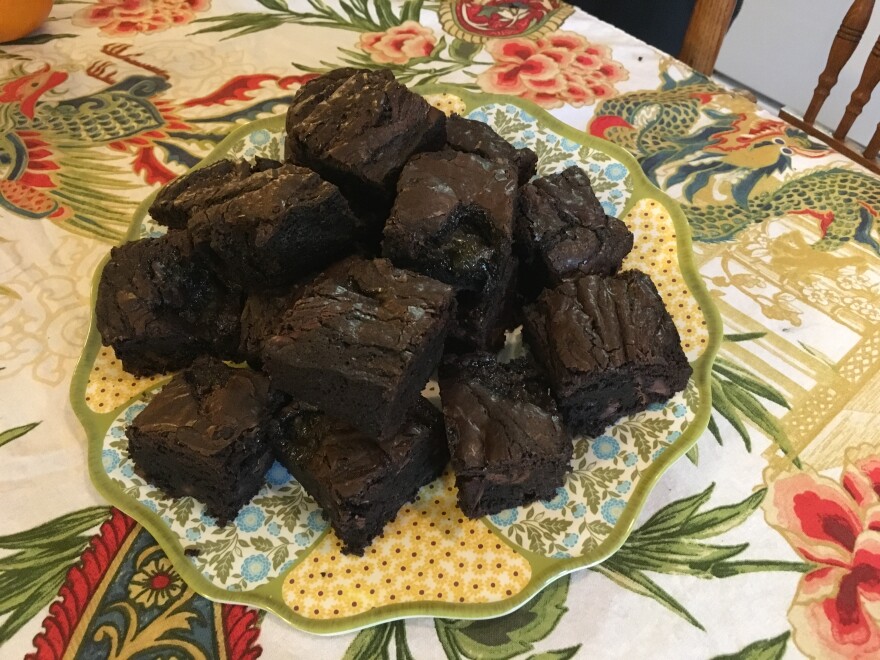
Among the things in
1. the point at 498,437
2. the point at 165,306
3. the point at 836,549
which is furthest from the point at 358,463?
the point at 836,549

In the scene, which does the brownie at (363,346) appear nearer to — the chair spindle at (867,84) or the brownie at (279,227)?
the brownie at (279,227)

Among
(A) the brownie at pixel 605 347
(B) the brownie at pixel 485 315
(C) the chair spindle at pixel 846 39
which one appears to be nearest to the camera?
(A) the brownie at pixel 605 347

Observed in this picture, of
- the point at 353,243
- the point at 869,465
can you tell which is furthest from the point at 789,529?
the point at 353,243

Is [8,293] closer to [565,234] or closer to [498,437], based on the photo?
[498,437]

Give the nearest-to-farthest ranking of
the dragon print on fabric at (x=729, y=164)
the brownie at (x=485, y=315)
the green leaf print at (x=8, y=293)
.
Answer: the brownie at (x=485, y=315) → the green leaf print at (x=8, y=293) → the dragon print on fabric at (x=729, y=164)

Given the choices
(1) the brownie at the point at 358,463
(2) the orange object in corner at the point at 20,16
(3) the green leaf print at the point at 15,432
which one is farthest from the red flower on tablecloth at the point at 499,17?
(3) the green leaf print at the point at 15,432

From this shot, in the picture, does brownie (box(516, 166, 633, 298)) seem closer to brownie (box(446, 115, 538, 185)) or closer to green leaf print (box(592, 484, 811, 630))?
brownie (box(446, 115, 538, 185))

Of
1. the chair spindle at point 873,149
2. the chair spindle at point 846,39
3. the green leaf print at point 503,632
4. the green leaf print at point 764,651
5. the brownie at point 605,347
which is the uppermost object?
the chair spindle at point 846,39
